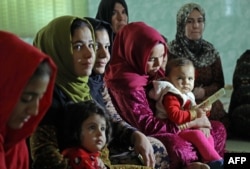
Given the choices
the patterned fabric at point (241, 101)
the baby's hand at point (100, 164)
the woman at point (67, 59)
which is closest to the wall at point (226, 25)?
the patterned fabric at point (241, 101)

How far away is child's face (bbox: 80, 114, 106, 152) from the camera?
1.64m


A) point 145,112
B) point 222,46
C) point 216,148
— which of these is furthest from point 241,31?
point 145,112

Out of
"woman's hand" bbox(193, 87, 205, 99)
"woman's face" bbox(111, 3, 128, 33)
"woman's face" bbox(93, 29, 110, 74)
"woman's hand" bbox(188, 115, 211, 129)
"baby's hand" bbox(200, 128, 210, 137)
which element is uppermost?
"woman's face" bbox(93, 29, 110, 74)

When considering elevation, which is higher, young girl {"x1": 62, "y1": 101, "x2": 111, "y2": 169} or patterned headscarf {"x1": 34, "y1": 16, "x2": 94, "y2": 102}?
patterned headscarf {"x1": 34, "y1": 16, "x2": 94, "y2": 102}

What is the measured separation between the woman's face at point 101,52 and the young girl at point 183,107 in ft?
1.36

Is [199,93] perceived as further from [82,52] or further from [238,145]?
[82,52]

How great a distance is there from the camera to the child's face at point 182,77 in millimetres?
2438

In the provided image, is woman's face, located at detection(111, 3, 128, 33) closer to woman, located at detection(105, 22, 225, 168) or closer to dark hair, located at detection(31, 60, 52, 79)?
woman, located at detection(105, 22, 225, 168)

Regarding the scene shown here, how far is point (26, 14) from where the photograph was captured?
455cm

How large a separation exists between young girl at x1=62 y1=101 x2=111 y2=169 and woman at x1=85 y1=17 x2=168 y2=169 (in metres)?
0.31

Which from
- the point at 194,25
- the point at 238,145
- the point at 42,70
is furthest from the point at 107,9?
the point at 42,70

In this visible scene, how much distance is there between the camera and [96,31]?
6.70 ft

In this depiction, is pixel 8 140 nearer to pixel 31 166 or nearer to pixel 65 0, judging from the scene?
pixel 31 166

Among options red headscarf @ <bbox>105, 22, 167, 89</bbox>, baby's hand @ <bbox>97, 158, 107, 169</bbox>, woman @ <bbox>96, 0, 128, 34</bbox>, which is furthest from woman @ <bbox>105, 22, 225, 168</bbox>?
woman @ <bbox>96, 0, 128, 34</bbox>
